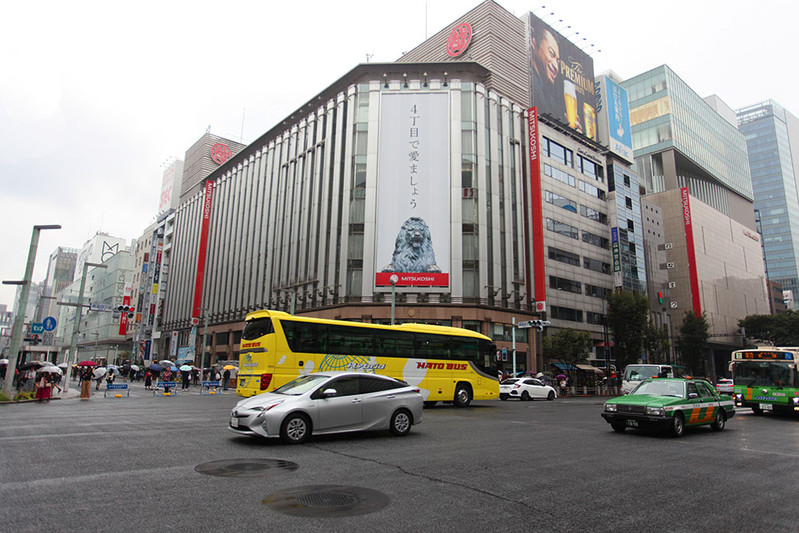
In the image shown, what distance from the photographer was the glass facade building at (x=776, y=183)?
13188 cm

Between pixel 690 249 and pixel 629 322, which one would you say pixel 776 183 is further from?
pixel 629 322

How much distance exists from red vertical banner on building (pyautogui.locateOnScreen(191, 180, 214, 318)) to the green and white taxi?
66582 mm

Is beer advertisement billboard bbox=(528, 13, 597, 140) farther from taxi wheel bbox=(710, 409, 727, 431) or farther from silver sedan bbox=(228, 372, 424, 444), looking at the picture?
silver sedan bbox=(228, 372, 424, 444)

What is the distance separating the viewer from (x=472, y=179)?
4647 cm

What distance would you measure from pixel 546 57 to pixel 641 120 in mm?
49088

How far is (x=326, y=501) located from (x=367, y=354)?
1406cm

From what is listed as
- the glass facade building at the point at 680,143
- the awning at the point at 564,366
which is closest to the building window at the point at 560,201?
the awning at the point at 564,366

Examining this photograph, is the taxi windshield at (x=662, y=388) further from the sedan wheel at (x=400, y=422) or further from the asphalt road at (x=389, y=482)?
the sedan wheel at (x=400, y=422)

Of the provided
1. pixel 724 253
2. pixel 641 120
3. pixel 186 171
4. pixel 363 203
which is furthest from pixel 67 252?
pixel 724 253

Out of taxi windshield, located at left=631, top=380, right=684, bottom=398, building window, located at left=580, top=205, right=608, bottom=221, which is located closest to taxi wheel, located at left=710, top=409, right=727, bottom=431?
taxi windshield, located at left=631, top=380, right=684, bottom=398

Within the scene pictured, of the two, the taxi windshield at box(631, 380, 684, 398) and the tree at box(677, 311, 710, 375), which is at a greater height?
the tree at box(677, 311, 710, 375)

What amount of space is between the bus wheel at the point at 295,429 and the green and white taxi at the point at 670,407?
7647mm

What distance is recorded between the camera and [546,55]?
6016 cm

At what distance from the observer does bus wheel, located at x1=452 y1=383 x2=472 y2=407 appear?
20.9 m
